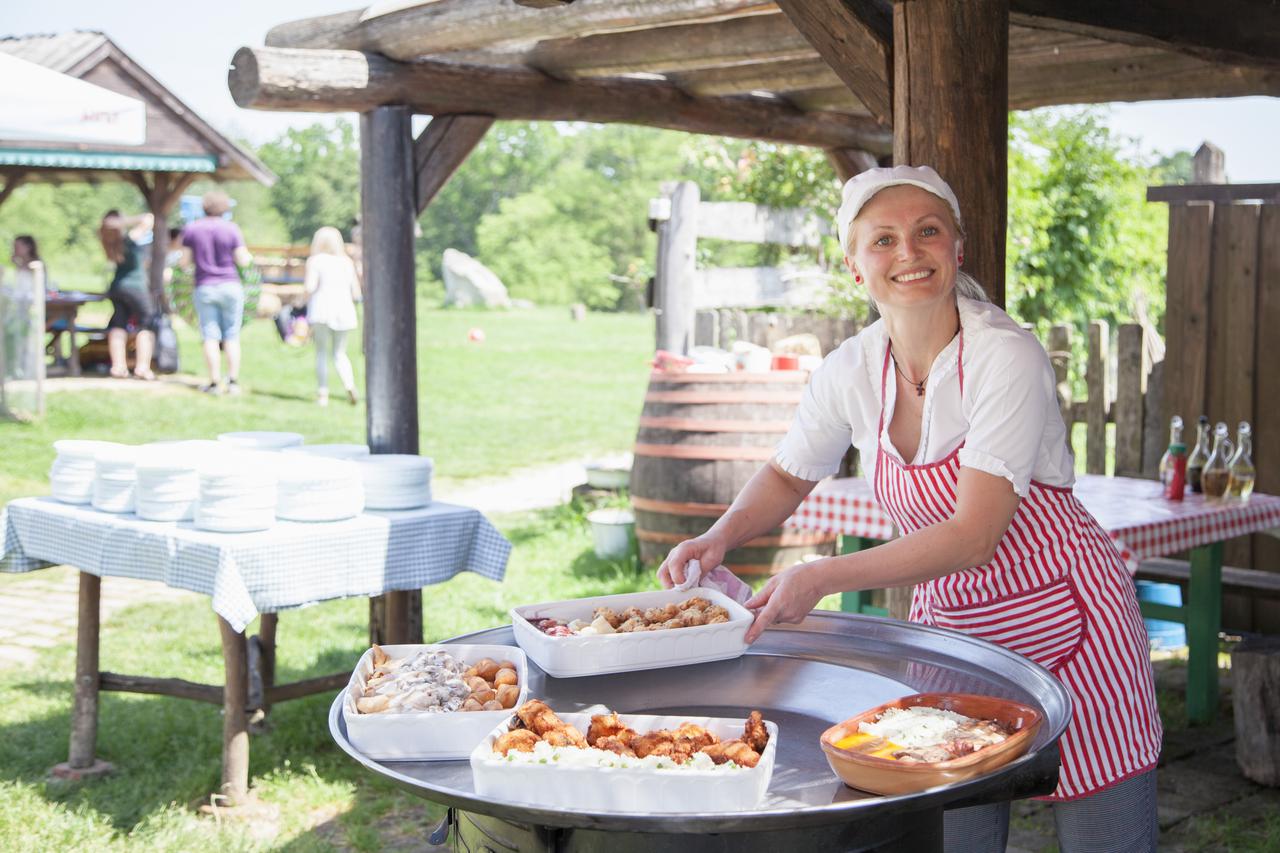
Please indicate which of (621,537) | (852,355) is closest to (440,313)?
(621,537)

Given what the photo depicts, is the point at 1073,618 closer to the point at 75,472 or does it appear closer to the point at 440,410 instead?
the point at 75,472

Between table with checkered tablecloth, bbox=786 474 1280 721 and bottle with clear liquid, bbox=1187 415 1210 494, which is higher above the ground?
bottle with clear liquid, bbox=1187 415 1210 494

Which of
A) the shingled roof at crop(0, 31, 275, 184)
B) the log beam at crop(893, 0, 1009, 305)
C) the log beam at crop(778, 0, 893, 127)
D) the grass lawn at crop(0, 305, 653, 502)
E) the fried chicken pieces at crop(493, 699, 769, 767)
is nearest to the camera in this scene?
the fried chicken pieces at crop(493, 699, 769, 767)

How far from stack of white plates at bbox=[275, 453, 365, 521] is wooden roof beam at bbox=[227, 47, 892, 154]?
1.33 meters

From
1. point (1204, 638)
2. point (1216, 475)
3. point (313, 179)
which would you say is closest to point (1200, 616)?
point (1204, 638)

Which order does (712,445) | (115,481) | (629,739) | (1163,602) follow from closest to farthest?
(629,739)
(115,481)
(1163,602)
(712,445)

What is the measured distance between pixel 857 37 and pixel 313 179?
37225 millimetres

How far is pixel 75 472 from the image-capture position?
14.5ft

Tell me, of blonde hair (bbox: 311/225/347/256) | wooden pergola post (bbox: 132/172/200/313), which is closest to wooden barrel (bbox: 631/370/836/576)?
blonde hair (bbox: 311/225/347/256)

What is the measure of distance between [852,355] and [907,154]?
713mm

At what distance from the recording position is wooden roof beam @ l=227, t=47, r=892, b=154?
4.60 metres

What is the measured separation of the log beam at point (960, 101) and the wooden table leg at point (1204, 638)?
2423 mm

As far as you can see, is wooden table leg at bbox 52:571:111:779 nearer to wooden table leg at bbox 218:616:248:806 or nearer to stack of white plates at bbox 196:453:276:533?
wooden table leg at bbox 218:616:248:806

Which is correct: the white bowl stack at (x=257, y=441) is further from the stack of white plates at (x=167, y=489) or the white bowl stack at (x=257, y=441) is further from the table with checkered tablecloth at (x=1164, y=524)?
the table with checkered tablecloth at (x=1164, y=524)
